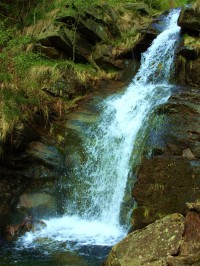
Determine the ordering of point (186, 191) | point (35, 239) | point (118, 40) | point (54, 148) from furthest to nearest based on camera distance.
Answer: point (118, 40)
point (54, 148)
point (35, 239)
point (186, 191)

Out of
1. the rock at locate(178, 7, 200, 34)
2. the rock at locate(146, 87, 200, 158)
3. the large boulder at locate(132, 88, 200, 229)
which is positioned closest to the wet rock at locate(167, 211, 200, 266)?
the large boulder at locate(132, 88, 200, 229)

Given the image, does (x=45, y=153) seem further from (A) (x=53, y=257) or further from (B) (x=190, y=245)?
(B) (x=190, y=245)

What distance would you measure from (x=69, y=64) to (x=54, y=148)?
3.26 metres

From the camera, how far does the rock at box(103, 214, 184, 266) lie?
4469mm

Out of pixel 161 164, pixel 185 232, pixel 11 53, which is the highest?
pixel 11 53

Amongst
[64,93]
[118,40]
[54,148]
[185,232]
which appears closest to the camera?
[185,232]

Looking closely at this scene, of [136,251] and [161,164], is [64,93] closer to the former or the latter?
[161,164]

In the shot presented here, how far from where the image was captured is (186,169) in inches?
227

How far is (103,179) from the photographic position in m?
7.84

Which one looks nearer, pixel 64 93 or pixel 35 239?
pixel 35 239

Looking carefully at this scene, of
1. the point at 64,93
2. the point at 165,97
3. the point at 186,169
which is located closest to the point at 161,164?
the point at 186,169

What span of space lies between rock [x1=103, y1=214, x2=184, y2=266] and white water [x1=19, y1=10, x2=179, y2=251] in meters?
1.47

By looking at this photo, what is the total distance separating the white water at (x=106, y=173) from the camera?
22.3ft

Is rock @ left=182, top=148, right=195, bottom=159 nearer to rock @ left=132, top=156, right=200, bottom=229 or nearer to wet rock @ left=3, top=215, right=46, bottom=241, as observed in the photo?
rock @ left=132, top=156, right=200, bottom=229
